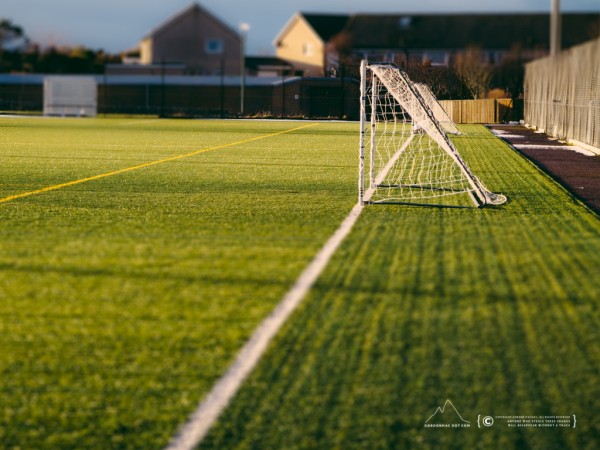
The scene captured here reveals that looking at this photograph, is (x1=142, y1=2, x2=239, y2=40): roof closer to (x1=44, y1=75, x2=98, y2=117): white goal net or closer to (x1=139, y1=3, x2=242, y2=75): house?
(x1=139, y1=3, x2=242, y2=75): house

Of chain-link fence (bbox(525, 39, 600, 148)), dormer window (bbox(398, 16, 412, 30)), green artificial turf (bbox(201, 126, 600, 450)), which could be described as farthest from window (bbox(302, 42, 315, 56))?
green artificial turf (bbox(201, 126, 600, 450))

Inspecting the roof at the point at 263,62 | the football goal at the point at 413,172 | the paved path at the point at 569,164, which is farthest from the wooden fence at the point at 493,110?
the roof at the point at 263,62

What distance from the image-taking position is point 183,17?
77.2 meters

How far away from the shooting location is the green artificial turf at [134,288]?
3.53m

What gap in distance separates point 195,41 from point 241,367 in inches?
2981

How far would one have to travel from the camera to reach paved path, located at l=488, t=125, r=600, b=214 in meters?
11.5

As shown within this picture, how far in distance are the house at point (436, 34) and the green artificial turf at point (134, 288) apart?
69.4m

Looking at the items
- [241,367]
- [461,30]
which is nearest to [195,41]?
[461,30]

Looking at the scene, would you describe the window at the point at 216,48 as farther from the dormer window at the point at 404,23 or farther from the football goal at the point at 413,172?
the football goal at the point at 413,172

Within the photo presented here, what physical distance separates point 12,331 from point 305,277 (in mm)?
1909

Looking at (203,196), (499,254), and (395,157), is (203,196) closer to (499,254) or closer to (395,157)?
(499,254)

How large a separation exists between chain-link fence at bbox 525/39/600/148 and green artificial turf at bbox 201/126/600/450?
1301cm

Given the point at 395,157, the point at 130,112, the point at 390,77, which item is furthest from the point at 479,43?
the point at 390,77

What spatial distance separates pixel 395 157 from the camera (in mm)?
16656
